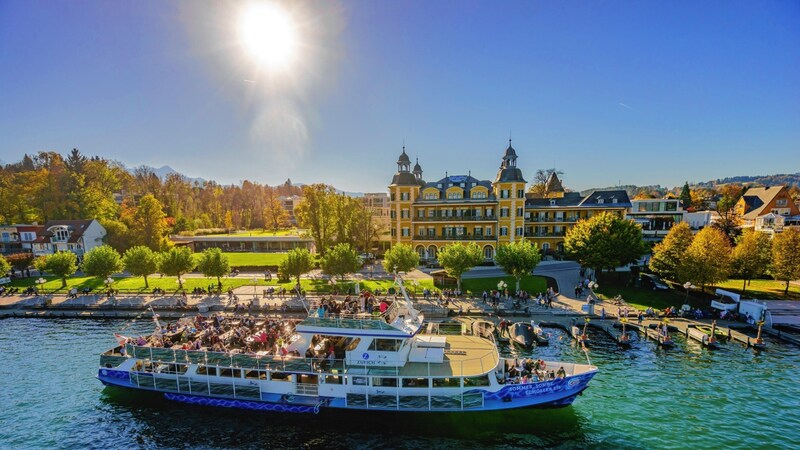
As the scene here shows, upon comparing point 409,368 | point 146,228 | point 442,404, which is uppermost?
point 146,228

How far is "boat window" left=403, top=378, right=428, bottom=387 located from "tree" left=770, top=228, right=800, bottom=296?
4630 cm

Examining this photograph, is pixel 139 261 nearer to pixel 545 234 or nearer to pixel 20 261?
pixel 20 261

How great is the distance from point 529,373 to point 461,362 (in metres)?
4.37

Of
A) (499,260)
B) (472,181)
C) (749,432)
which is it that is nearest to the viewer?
(749,432)

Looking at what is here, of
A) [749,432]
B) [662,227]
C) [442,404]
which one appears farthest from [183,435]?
[662,227]

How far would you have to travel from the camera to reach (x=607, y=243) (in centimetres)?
4572

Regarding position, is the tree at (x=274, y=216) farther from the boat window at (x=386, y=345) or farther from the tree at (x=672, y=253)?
the tree at (x=672, y=253)

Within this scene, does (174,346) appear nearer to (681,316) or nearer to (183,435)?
(183,435)

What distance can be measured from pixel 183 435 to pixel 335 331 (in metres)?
10.1

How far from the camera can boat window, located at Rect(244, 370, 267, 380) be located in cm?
2316

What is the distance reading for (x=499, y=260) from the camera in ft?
147

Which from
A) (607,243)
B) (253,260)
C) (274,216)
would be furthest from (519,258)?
(274,216)

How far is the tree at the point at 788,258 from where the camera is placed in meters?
40.4

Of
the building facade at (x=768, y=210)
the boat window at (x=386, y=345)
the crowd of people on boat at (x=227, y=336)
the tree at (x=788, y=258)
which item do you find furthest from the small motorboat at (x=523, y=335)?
the building facade at (x=768, y=210)
